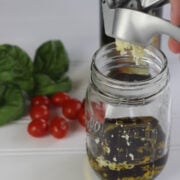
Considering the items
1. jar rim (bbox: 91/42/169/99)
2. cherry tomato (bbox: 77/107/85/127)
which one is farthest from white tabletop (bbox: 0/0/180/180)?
jar rim (bbox: 91/42/169/99)

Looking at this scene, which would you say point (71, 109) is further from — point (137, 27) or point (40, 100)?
point (137, 27)

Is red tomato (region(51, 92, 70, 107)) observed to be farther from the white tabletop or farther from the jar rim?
the jar rim

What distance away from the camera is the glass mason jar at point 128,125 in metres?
0.62

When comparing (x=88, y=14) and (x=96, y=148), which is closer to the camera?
(x=96, y=148)

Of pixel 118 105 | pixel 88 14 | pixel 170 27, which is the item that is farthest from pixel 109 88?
pixel 88 14

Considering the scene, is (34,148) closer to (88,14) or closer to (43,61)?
(43,61)

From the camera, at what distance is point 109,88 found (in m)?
0.60

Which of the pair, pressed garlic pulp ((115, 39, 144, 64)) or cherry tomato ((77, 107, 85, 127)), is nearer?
pressed garlic pulp ((115, 39, 144, 64))

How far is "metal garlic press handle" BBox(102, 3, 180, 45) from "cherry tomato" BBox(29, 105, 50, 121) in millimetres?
244

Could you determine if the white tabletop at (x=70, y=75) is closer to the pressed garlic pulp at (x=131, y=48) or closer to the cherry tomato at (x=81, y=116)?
the cherry tomato at (x=81, y=116)

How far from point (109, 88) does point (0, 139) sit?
8.2 inches

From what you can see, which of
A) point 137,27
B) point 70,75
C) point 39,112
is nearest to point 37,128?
point 39,112

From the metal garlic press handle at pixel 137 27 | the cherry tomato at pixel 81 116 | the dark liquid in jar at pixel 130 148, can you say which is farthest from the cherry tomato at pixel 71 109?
the metal garlic press handle at pixel 137 27

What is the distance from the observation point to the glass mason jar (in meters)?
0.62
